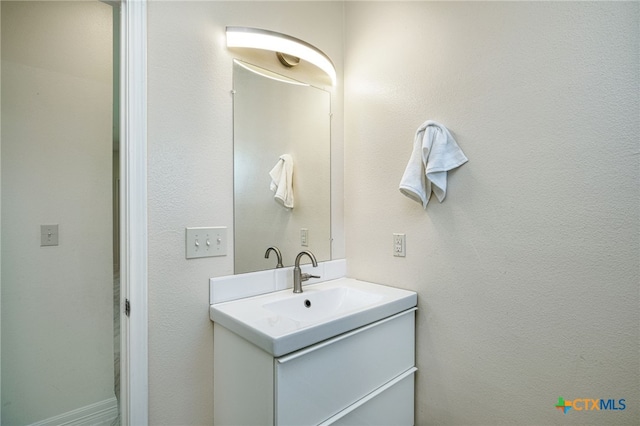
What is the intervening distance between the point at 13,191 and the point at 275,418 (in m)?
1.76

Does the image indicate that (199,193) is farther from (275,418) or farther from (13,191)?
(13,191)

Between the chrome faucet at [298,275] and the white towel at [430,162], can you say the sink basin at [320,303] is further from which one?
the white towel at [430,162]

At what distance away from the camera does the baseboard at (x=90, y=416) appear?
1684 millimetres

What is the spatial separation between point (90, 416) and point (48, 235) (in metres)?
1.11

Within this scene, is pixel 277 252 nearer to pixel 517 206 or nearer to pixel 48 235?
pixel 517 206

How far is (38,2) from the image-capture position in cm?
159

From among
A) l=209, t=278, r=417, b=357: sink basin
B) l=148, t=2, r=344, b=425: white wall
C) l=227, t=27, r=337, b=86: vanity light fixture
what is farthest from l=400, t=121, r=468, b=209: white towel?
l=148, t=2, r=344, b=425: white wall

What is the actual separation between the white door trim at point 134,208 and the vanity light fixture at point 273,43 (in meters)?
0.36

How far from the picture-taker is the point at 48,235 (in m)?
1.63

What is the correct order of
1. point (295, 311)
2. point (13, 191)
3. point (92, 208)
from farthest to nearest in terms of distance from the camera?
point (92, 208)
point (13, 191)
point (295, 311)

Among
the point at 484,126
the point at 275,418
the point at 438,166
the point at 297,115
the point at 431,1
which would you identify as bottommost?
the point at 275,418

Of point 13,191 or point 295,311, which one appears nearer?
point 295,311

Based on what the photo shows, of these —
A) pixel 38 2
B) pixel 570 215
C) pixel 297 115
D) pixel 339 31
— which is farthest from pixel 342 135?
pixel 38 2

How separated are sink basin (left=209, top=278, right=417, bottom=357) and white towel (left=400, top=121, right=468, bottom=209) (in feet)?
1.67
